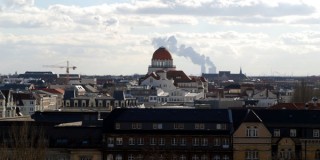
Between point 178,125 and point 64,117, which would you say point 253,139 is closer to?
point 178,125

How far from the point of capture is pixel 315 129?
78.2 metres

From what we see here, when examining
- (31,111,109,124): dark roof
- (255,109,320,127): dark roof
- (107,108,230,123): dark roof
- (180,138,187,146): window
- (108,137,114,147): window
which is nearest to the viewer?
(180,138,187,146): window

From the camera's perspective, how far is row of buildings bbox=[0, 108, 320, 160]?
254 ft

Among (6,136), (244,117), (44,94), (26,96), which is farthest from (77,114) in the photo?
(44,94)

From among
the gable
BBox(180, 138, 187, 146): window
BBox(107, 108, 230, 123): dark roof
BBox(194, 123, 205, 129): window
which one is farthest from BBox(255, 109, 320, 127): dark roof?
BBox(180, 138, 187, 146): window

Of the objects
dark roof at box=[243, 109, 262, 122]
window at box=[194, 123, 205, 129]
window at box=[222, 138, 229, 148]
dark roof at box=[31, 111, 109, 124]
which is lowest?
window at box=[222, 138, 229, 148]

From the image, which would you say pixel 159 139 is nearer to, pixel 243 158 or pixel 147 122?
pixel 147 122

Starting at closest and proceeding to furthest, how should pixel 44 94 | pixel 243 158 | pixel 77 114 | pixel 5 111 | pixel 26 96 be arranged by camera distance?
pixel 243 158 → pixel 77 114 → pixel 5 111 → pixel 26 96 → pixel 44 94

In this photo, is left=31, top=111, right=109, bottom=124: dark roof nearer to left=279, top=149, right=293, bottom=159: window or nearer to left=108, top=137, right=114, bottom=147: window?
left=108, top=137, right=114, bottom=147: window

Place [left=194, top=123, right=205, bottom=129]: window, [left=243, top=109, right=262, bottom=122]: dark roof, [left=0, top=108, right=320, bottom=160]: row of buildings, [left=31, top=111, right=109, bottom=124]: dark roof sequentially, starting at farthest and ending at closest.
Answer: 1. [left=31, top=111, right=109, bottom=124]: dark roof
2. [left=194, top=123, right=205, bottom=129]: window
3. [left=0, top=108, right=320, bottom=160]: row of buildings
4. [left=243, top=109, right=262, bottom=122]: dark roof

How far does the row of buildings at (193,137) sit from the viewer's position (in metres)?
77.4

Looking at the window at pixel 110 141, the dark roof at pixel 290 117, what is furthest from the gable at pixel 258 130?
the window at pixel 110 141

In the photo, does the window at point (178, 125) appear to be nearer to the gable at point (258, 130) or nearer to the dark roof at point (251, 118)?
the gable at point (258, 130)

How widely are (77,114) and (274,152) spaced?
2388cm
